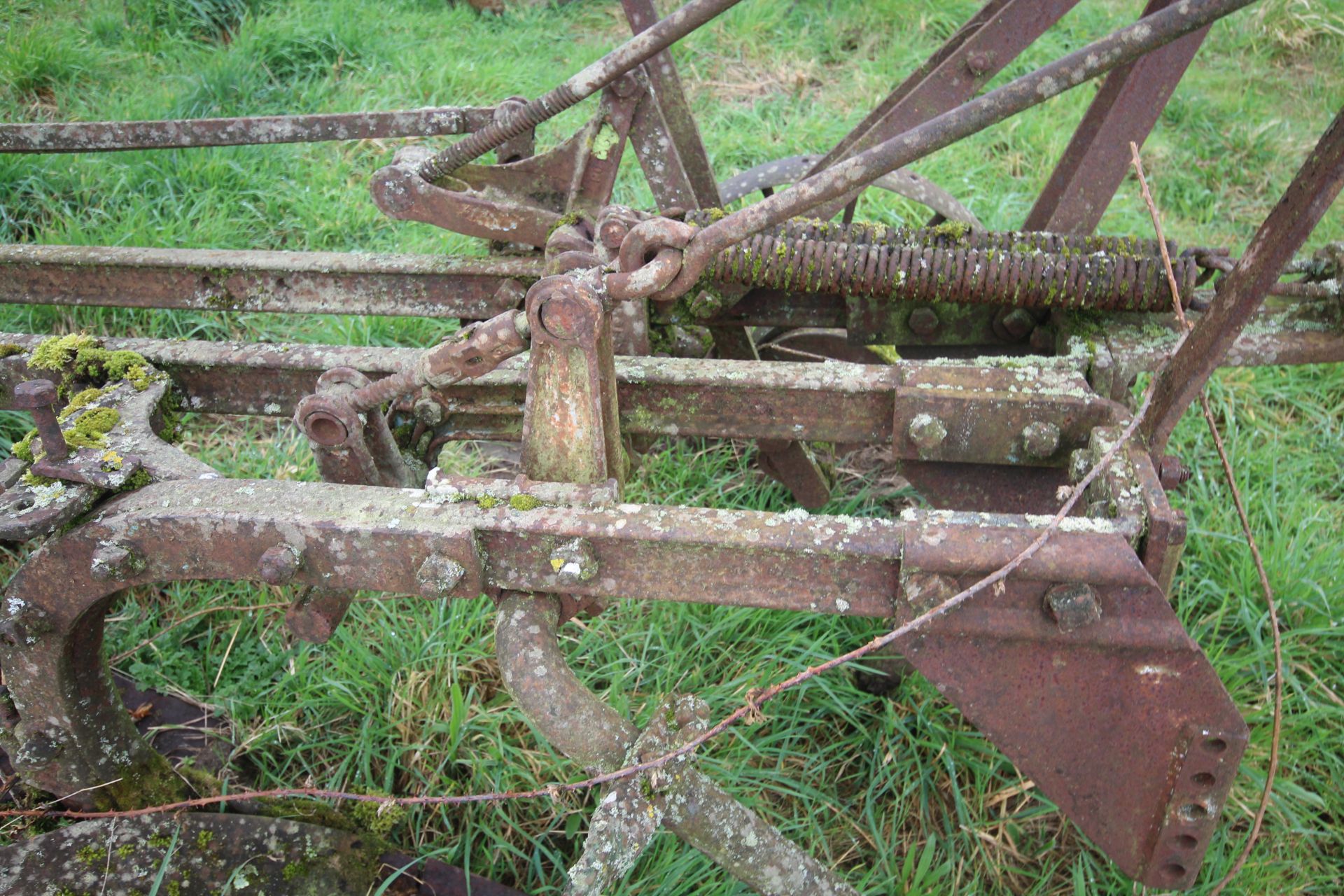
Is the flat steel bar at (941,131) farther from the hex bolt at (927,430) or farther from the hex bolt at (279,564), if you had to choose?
the hex bolt at (279,564)

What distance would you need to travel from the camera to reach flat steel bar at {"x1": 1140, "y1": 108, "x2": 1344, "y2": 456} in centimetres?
151

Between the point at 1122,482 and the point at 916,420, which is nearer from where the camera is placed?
the point at 1122,482

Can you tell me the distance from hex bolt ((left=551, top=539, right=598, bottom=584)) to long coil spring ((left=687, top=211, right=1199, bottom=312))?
96cm

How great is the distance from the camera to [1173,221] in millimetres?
4340

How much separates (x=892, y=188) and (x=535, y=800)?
218 centimetres

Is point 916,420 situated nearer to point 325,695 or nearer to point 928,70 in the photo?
point 928,70

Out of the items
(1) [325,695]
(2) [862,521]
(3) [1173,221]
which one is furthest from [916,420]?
(3) [1173,221]

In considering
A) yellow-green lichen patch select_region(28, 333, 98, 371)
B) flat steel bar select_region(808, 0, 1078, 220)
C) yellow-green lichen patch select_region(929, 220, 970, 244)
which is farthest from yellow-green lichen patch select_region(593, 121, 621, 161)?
yellow-green lichen patch select_region(28, 333, 98, 371)

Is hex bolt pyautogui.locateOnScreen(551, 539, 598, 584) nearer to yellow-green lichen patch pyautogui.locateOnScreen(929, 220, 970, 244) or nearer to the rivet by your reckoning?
yellow-green lichen patch pyautogui.locateOnScreen(929, 220, 970, 244)

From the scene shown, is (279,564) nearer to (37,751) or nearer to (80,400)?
(80,400)

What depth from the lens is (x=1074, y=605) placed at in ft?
5.07

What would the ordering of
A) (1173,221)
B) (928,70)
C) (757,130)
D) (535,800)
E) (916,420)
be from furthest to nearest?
1. (757,130)
2. (1173,221)
3. (928,70)
4. (535,800)
5. (916,420)

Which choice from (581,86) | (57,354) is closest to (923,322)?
(581,86)

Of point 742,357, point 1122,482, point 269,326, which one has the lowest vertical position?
point 269,326
